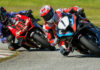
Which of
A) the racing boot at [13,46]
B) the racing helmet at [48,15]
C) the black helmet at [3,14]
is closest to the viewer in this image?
the racing helmet at [48,15]

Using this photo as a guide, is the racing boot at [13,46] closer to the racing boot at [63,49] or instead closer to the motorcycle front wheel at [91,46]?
the racing boot at [63,49]

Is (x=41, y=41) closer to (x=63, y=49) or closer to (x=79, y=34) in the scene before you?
(x=63, y=49)

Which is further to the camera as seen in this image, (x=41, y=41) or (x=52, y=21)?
(x=41, y=41)

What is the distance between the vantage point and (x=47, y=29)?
10961 mm

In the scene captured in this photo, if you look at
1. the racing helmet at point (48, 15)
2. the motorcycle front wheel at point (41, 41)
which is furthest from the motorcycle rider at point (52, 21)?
the motorcycle front wheel at point (41, 41)

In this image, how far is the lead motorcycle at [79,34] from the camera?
9844 mm

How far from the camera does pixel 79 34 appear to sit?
10.1 meters

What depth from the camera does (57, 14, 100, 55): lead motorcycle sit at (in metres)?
9.84

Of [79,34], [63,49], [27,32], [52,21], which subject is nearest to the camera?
[79,34]

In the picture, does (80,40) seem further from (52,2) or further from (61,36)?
(52,2)

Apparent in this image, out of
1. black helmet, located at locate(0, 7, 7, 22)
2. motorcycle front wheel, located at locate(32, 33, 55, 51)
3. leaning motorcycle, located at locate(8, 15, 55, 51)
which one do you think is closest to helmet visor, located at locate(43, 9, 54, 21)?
motorcycle front wheel, located at locate(32, 33, 55, 51)

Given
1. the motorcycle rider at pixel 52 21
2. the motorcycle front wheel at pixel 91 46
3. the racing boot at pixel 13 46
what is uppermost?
the motorcycle rider at pixel 52 21

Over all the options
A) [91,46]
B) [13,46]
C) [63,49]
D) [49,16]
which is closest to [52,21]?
[49,16]

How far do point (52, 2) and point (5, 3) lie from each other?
305 inches
